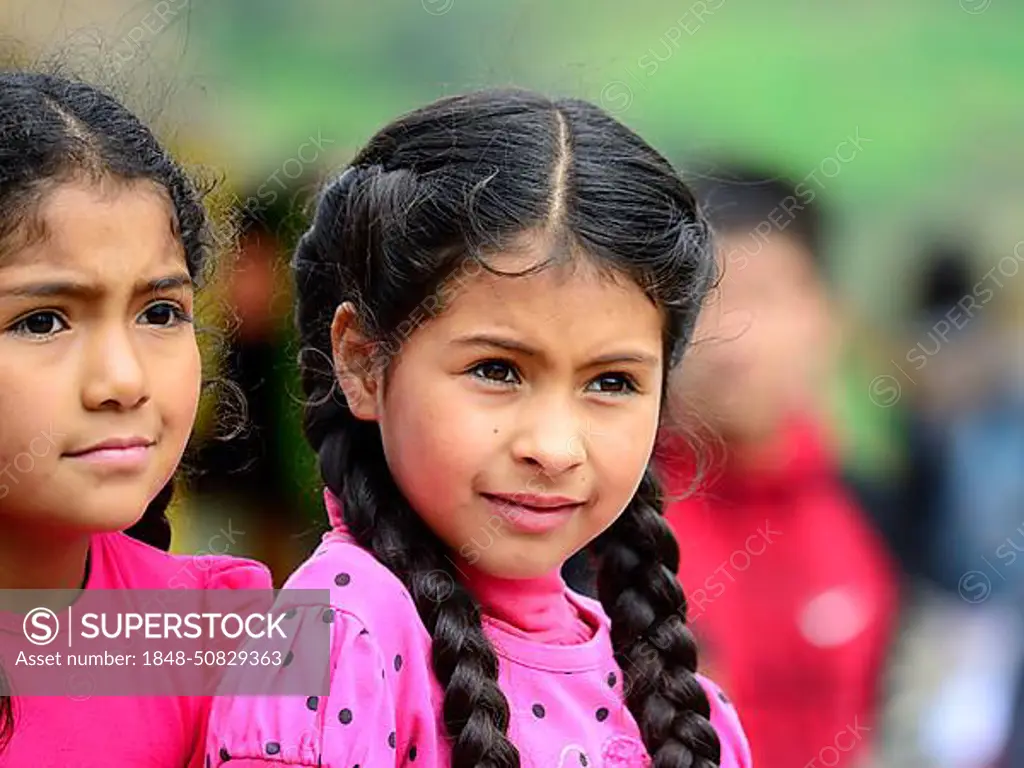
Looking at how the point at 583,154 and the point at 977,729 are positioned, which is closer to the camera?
the point at 583,154

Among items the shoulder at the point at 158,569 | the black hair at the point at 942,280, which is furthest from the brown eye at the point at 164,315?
the black hair at the point at 942,280

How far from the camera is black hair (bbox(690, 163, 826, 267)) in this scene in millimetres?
4152

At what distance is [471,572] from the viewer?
2.40m

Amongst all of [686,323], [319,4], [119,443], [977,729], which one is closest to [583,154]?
[686,323]

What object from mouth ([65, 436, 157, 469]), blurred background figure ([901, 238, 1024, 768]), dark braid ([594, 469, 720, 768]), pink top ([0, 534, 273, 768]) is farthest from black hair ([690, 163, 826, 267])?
mouth ([65, 436, 157, 469])

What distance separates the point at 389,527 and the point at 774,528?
1.95 m

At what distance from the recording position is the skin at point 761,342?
13.7 feet

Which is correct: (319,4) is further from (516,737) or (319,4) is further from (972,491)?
(516,737)

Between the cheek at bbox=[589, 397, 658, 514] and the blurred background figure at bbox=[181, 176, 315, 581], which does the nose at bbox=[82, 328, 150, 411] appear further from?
the blurred background figure at bbox=[181, 176, 315, 581]

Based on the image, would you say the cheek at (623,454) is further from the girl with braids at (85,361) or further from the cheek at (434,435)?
the girl with braids at (85,361)

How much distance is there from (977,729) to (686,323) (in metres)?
3.44

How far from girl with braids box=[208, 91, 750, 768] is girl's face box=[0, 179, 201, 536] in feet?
0.88

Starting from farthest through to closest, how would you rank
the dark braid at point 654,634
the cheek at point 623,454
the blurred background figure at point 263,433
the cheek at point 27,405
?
1. the blurred background figure at point 263,433
2. the dark braid at point 654,634
3. the cheek at point 623,454
4. the cheek at point 27,405

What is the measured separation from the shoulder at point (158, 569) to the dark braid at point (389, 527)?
0.65ft
